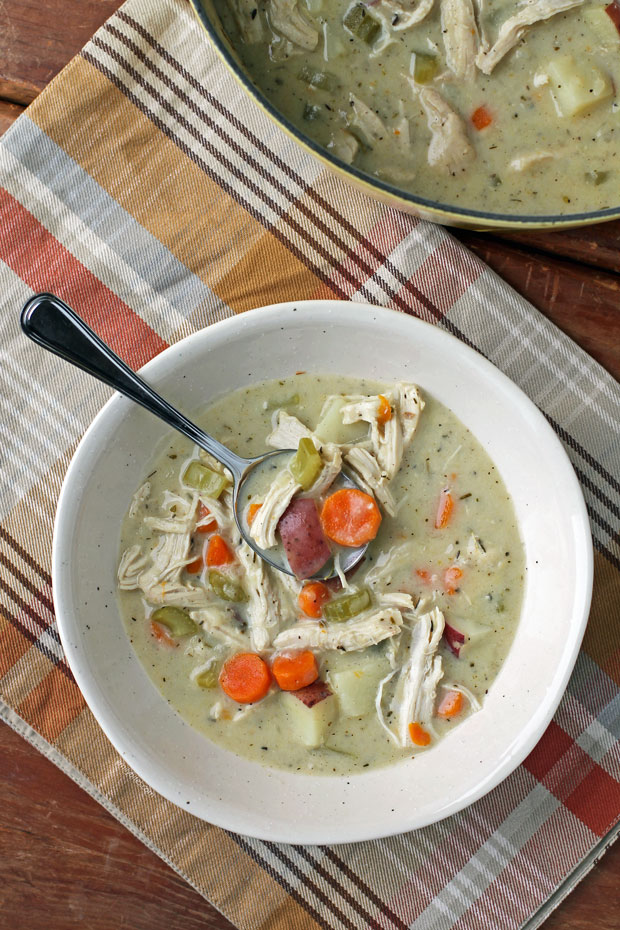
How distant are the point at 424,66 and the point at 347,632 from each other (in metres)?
1.49

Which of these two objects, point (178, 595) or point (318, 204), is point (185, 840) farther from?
point (318, 204)

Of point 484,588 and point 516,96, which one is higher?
point 516,96

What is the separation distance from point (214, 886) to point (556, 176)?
2226 mm

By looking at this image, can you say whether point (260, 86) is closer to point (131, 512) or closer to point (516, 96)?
point (516, 96)

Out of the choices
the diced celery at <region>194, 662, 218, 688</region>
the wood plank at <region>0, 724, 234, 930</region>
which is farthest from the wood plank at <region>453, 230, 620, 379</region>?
the wood plank at <region>0, 724, 234, 930</region>

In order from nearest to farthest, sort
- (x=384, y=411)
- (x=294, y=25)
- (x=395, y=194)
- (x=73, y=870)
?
1. (x=395, y=194)
2. (x=294, y=25)
3. (x=384, y=411)
4. (x=73, y=870)

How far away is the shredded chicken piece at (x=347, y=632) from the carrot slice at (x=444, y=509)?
273 mm

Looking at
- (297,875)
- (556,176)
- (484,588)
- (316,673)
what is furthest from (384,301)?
(297,875)

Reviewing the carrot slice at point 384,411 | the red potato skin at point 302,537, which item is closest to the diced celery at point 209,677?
the red potato skin at point 302,537

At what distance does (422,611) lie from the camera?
2.20m

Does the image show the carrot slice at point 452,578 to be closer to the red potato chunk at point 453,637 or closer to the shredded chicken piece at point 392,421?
the red potato chunk at point 453,637

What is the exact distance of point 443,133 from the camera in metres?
1.92

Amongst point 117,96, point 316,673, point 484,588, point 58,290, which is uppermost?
point 117,96

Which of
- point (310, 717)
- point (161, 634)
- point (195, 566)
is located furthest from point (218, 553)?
point (310, 717)
